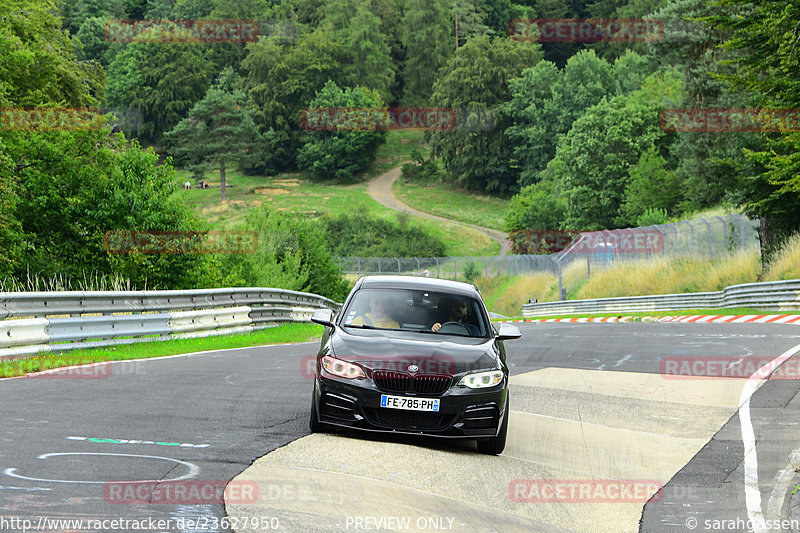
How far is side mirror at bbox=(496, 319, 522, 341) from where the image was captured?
9.62 metres

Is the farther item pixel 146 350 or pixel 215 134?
pixel 215 134

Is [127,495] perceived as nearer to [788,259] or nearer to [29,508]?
[29,508]

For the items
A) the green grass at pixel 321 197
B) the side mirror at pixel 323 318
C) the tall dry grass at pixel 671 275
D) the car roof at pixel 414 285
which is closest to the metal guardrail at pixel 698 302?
the tall dry grass at pixel 671 275

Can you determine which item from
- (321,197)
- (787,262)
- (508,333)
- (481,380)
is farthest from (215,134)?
(481,380)

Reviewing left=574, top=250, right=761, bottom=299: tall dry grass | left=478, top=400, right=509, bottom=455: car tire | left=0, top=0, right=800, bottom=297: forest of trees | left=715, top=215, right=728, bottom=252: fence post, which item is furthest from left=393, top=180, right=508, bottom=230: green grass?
left=478, top=400, right=509, bottom=455: car tire

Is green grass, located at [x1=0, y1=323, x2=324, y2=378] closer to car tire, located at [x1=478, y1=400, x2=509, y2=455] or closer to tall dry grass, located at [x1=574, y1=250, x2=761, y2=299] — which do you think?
car tire, located at [x1=478, y1=400, x2=509, y2=455]

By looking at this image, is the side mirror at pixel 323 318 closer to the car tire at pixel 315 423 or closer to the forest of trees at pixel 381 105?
the car tire at pixel 315 423

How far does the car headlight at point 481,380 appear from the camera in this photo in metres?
8.66

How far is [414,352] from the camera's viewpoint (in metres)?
8.86

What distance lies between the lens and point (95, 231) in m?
30.8

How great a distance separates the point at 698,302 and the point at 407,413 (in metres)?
33.4

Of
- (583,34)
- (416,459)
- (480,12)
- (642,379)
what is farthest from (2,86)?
(480,12)

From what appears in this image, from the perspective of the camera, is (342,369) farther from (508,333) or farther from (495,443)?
(508,333)

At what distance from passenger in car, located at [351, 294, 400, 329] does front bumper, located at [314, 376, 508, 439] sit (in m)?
1.29
